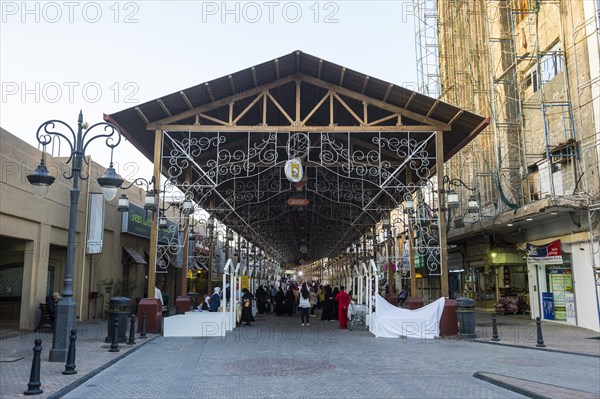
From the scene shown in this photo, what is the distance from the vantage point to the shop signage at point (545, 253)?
20.1m

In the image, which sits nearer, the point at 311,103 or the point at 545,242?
the point at 311,103

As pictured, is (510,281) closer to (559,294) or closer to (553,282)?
(553,282)

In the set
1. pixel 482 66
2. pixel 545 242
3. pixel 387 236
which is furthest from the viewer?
pixel 482 66

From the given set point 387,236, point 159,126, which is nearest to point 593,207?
point 387,236

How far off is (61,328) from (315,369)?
5.21 metres

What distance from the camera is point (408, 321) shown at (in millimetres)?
16516

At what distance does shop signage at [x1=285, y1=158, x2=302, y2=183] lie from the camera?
1727cm

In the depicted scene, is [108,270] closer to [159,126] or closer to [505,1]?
[159,126]

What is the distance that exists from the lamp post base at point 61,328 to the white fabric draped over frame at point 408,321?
9.15m

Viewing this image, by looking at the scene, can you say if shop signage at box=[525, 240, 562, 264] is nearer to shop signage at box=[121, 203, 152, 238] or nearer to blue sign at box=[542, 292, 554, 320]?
blue sign at box=[542, 292, 554, 320]

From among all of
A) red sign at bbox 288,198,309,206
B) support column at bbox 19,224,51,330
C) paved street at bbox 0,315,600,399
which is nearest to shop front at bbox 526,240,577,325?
paved street at bbox 0,315,600,399

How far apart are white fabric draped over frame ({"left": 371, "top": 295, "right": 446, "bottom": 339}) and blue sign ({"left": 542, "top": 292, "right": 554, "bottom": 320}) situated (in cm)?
754

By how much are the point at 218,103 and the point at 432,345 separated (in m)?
9.98

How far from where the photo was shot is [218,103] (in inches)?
703
